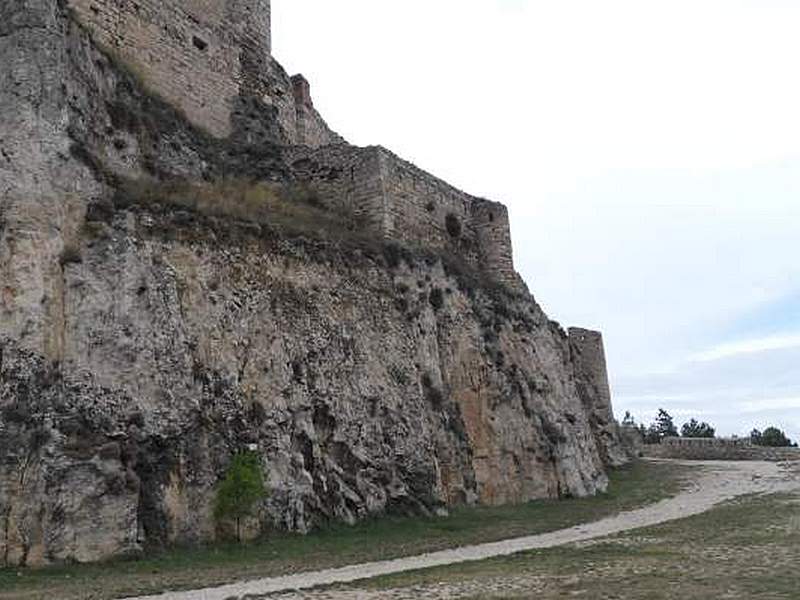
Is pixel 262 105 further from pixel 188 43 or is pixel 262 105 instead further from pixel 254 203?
pixel 254 203

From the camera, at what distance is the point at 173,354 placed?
18.1 m

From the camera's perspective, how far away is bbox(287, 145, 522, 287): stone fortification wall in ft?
88.8

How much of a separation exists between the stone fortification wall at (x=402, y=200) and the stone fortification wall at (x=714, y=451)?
21.5 meters

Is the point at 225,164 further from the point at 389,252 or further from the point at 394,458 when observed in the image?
the point at 394,458

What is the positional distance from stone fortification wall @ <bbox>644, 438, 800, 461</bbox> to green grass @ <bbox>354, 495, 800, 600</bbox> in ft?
97.5

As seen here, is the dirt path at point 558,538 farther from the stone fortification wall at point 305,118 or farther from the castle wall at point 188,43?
the stone fortification wall at point 305,118

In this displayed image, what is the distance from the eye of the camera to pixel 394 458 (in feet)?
70.3

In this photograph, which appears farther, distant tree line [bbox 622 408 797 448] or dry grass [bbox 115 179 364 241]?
distant tree line [bbox 622 408 797 448]

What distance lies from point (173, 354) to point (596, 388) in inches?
1128

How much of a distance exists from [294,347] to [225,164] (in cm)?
786

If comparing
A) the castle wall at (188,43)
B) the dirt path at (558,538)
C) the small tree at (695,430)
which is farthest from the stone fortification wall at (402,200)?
the small tree at (695,430)

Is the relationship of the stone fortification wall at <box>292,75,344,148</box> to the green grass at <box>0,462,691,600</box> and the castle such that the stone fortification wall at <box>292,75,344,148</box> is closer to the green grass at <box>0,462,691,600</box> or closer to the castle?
the castle

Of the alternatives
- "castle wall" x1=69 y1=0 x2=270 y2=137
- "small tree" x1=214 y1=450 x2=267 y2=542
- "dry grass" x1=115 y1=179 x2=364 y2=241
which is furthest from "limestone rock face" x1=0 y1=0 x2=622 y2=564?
"castle wall" x1=69 y1=0 x2=270 y2=137

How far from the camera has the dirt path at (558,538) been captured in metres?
12.5
